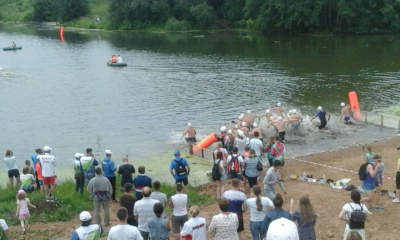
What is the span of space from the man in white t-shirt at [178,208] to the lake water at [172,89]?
1097cm

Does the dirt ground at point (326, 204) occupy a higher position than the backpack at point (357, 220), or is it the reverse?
the backpack at point (357, 220)

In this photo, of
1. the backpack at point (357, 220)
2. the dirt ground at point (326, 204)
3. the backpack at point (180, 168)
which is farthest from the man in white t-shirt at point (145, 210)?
the backpack at point (180, 168)

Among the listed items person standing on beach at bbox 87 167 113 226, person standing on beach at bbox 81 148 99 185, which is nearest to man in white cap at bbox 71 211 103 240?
person standing on beach at bbox 87 167 113 226

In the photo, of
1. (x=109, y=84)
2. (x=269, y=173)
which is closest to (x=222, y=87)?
(x=109, y=84)

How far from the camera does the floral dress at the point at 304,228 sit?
9281 millimetres

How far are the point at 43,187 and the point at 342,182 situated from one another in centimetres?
855

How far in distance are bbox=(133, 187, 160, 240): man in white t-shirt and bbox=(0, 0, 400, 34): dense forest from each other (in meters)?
62.6

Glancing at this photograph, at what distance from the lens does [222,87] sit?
122ft

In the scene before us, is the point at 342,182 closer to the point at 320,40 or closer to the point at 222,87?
the point at 222,87

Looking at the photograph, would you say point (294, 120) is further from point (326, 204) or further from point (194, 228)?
point (194, 228)

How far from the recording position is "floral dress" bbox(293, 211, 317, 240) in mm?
9281

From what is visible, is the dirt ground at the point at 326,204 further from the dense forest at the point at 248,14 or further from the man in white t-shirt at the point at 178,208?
the dense forest at the point at 248,14

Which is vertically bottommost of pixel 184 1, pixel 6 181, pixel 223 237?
pixel 6 181

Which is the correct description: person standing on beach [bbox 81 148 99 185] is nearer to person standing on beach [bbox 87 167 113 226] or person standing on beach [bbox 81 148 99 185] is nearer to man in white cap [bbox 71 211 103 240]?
person standing on beach [bbox 87 167 113 226]
